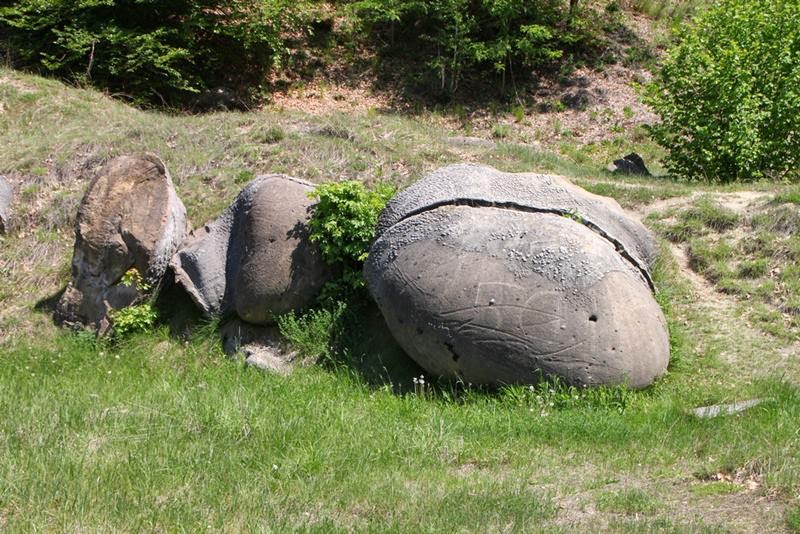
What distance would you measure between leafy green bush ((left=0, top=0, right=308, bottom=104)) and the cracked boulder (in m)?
Answer: 11.2

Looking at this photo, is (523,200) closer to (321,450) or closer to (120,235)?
(321,450)

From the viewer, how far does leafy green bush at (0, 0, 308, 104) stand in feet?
56.6

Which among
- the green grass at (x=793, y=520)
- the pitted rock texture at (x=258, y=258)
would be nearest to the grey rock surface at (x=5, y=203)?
the pitted rock texture at (x=258, y=258)

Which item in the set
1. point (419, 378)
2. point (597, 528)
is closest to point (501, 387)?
point (419, 378)

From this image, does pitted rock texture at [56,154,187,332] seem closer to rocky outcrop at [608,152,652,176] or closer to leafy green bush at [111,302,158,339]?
leafy green bush at [111,302,158,339]

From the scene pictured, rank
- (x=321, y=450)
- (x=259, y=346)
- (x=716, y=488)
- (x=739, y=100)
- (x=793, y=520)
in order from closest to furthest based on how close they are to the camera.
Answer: (x=793, y=520) → (x=716, y=488) → (x=321, y=450) → (x=259, y=346) → (x=739, y=100)

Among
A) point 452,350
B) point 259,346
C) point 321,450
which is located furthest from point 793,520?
point 259,346

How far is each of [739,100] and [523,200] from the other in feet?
18.2

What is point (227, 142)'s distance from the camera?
38.5ft

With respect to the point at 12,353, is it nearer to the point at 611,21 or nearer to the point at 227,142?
Answer: the point at 227,142

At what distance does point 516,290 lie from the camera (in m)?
7.12

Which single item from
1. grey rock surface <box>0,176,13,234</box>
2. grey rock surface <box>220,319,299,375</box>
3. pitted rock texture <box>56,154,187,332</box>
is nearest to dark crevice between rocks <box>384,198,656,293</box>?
grey rock surface <box>220,319,299,375</box>

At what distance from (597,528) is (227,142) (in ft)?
27.5

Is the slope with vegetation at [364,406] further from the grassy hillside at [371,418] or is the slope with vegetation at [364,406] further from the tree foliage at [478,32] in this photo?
the tree foliage at [478,32]
